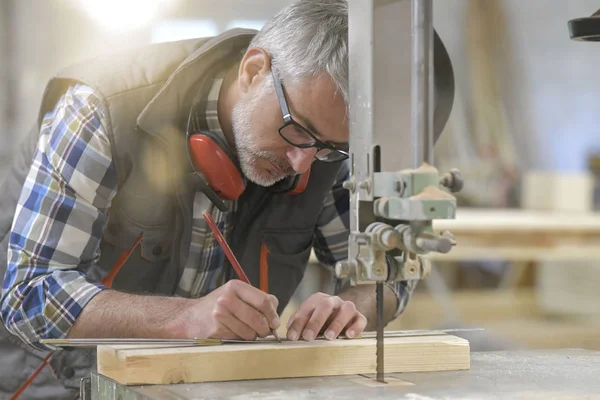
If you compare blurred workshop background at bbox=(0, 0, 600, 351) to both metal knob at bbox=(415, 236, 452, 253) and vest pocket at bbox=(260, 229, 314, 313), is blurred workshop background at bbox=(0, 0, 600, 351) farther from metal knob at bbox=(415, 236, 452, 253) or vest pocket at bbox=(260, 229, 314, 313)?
metal knob at bbox=(415, 236, 452, 253)

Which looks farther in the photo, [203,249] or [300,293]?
[300,293]

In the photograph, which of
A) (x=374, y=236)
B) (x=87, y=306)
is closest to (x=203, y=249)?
(x=87, y=306)

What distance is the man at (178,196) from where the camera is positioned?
1.73 meters

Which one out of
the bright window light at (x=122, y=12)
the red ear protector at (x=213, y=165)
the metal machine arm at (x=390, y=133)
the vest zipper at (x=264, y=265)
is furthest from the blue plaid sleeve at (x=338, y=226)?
the bright window light at (x=122, y=12)

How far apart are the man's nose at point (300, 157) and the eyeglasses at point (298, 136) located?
0.05ft

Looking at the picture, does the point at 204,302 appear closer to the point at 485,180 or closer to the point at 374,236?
the point at 374,236

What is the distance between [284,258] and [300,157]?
1.31ft

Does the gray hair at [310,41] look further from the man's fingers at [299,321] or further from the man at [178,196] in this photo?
the man's fingers at [299,321]

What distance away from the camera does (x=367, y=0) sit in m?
1.40

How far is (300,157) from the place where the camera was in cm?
192

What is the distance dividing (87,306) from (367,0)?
849mm

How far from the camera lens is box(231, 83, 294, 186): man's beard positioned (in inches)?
77.2

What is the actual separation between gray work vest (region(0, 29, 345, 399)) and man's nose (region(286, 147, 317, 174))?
226 millimetres

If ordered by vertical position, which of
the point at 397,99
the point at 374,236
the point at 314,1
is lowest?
the point at 374,236
